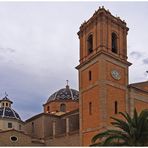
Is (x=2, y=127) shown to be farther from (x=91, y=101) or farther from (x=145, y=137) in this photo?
(x=145, y=137)

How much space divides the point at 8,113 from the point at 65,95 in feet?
26.0

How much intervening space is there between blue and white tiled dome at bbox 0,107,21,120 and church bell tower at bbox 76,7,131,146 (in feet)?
53.5

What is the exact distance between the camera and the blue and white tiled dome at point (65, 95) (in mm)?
52547

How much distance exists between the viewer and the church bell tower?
35.6 metres

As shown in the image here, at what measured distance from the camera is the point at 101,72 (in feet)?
118

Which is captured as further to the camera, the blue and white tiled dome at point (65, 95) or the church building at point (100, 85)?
the blue and white tiled dome at point (65, 95)

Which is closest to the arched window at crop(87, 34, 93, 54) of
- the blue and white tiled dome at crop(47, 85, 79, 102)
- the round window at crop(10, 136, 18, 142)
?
the round window at crop(10, 136, 18, 142)

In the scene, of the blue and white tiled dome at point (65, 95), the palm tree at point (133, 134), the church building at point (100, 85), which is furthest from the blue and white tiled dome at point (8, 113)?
the palm tree at point (133, 134)

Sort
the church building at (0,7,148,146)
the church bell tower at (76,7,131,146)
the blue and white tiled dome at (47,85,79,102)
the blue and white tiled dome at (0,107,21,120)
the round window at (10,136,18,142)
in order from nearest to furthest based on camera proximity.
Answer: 1. the church bell tower at (76,7,131,146)
2. the church building at (0,7,148,146)
3. the round window at (10,136,18,142)
4. the blue and white tiled dome at (0,107,21,120)
5. the blue and white tiled dome at (47,85,79,102)

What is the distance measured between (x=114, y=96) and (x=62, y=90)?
18.6 m

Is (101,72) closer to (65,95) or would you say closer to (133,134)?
(133,134)

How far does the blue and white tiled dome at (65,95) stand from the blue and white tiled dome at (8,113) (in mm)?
4815

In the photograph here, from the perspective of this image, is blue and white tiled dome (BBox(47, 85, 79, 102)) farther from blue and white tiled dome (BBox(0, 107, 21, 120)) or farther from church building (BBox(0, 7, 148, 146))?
church building (BBox(0, 7, 148, 146))

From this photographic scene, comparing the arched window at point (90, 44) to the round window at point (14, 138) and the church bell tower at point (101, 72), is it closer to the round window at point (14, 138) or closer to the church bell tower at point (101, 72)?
the church bell tower at point (101, 72)
